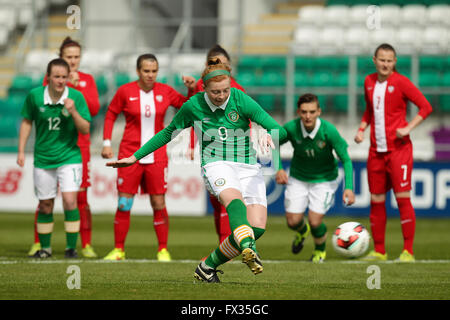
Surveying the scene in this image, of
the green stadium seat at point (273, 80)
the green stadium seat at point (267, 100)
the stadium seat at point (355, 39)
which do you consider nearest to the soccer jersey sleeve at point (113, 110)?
the green stadium seat at point (267, 100)

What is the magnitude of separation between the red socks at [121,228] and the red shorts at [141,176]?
0.29 m

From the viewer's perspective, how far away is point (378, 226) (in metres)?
9.46

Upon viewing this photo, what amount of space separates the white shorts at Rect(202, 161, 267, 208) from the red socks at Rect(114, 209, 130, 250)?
2797 mm

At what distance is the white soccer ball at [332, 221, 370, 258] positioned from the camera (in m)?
8.62

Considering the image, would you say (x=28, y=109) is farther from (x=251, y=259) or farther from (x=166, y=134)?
(x=251, y=259)

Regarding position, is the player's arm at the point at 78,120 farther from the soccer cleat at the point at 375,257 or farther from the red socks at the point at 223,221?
the soccer cleat at the point at 375,257

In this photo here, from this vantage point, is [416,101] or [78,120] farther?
[416,101]

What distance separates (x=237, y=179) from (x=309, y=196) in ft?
10.0

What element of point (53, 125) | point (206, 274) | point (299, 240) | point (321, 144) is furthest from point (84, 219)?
point (206, 274)

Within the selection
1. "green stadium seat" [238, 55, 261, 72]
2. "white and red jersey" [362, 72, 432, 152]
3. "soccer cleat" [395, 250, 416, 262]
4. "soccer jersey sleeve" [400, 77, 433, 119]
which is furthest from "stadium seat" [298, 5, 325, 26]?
Result: "soccer cleat" [395, 250, 416, 262]
